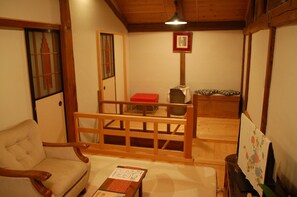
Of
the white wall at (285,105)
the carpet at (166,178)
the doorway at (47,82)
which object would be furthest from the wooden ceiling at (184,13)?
the carpet at (166,178)

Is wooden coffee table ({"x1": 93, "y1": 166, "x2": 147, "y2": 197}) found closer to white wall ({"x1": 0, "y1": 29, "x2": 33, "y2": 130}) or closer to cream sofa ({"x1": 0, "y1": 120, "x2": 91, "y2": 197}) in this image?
cream sofa ({"x1": 0, "y1": 120, "x2": 91, "y2": 197})

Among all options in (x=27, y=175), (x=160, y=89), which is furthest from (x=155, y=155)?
(x=160, y=89)

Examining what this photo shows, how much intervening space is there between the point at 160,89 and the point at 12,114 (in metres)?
4.48

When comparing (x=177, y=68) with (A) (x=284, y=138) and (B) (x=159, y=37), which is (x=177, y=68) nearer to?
(B) (x=159, y=37)

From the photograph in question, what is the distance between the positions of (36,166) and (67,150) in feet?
1.16

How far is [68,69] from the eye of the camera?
3.91m

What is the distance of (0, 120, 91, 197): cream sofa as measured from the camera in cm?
226

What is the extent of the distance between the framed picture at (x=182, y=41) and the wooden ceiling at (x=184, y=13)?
0.15m

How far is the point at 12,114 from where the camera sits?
2957 millimetres

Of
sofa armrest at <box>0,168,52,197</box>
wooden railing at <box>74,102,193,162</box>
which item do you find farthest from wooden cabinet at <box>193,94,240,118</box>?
sofa armrest at <box>0,168,52,197</box>

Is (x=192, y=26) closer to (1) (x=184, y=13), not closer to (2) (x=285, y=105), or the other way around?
(1) (x=184, y=13)

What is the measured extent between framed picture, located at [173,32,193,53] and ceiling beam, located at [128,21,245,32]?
124 mm

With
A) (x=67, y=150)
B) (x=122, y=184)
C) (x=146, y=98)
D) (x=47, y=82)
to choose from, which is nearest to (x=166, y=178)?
(x=122, y=184)

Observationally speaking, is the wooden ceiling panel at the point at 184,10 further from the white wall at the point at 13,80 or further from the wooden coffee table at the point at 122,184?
the wooden coffee table at the point at 122,184
